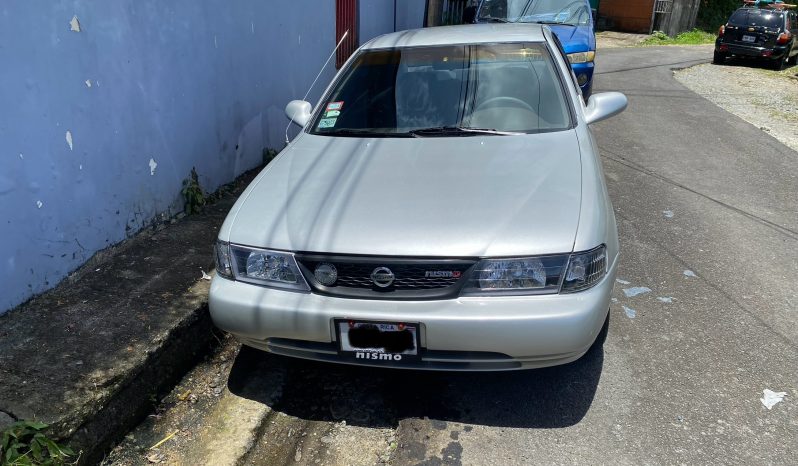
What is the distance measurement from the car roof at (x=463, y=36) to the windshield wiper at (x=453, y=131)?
2.92ft

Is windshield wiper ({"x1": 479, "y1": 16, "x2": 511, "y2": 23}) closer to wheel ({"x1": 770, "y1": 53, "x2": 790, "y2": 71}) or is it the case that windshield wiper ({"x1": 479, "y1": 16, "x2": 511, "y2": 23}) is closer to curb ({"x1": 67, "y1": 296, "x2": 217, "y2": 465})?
curb ({"x1": 67, "y1": 296, "x2": 217, "y2": 465})

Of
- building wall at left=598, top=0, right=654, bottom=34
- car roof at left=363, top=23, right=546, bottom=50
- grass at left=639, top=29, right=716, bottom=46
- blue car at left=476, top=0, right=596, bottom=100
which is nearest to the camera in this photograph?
car roof at left=363, top=23, right=546, bottom=50

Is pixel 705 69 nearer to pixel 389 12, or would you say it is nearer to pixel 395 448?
pixel 389 12

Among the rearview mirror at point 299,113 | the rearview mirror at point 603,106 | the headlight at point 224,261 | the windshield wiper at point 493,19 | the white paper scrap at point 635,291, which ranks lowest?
the white paper scrap at point 635,291

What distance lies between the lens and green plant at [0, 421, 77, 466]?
222 centimetres

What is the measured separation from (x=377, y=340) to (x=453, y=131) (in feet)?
4.64

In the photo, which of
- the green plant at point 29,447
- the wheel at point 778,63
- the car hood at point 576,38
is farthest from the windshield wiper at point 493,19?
the wheel at point 778,63

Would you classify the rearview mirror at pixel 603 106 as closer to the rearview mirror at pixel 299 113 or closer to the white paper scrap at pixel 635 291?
the white paper scrap at pixel 635 291

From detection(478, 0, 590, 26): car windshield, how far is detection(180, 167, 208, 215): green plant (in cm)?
636

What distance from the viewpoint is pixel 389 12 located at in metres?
10.7

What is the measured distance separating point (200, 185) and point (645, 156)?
188 inches

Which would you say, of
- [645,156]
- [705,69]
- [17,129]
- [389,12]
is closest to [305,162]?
[17,129]

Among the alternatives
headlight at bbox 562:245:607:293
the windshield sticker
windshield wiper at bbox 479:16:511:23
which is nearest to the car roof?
the windshield sticker

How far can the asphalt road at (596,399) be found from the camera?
2553 millimetres
